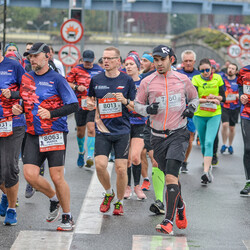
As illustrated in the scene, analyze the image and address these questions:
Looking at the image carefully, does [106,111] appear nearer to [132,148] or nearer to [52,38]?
[132,148]

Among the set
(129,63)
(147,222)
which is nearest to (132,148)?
(129,63)

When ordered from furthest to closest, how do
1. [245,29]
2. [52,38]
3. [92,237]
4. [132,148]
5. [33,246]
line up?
[52,38], [245,29], [132,148], [92,237], [33,246]

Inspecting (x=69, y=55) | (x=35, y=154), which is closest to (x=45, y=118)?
(x=35, y=154)

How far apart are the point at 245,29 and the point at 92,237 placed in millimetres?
64833

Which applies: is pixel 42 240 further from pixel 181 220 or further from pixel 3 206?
pixel 181 220

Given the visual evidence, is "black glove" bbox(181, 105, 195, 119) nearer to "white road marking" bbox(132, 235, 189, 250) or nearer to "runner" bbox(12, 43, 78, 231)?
"runner" bbox(12, 43, 78, 231)

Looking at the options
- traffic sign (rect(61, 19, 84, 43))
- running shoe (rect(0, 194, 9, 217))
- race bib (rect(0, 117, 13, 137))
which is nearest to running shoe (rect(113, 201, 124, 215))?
running shoe (rect(0, 194, 9, 217))

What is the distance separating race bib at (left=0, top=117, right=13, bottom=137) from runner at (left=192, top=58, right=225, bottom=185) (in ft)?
15.1

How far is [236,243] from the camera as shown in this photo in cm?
725

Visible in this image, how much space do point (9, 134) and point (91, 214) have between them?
1481 mm

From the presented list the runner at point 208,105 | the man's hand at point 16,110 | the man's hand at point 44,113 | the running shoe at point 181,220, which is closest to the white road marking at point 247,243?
the running shoe at point 181,220

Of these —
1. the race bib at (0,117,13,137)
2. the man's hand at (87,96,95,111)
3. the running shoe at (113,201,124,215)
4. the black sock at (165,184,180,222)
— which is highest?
the man's hand at (87,96,95,111)

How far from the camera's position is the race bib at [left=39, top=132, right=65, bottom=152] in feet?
24.5

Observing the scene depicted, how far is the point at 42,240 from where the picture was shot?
705 cm
